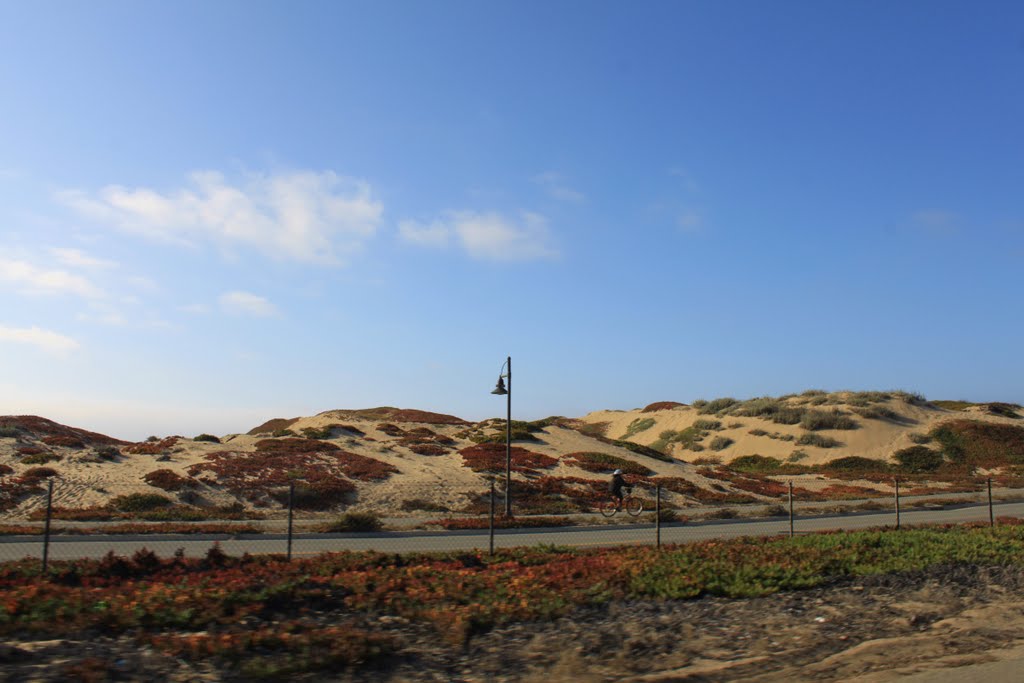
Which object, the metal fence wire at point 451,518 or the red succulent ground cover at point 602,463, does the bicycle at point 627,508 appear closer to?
the metal fence wire at point 451,518

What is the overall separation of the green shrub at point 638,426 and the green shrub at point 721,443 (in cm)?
1407

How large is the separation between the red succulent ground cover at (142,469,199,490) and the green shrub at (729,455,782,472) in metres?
46.0

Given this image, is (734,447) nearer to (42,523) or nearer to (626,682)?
(42,523)

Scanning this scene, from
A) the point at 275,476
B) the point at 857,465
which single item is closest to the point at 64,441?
the point at 275,476

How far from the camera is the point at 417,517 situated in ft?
85.2

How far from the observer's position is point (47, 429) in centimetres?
4041

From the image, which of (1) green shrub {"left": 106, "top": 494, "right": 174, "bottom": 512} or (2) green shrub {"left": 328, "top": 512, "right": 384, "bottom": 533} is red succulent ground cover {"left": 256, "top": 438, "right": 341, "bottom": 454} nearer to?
(1) green shrub {"left": 106, "top": 494, "right": 174, "bottom": 512}

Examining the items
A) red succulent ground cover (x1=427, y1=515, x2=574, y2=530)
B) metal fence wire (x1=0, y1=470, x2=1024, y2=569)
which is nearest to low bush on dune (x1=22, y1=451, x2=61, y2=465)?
metal fence wire (x1=0, y1=470, x2=1024, y2=569)

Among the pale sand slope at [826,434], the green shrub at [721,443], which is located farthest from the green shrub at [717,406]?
the green shrub at [721,443]

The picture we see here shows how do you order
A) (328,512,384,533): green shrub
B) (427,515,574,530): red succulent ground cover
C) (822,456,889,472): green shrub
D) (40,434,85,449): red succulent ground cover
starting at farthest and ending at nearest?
(822,456,889,472): green shrub < (40,434,85,449): red succulent ground cover < (427,515,574,530): red succulent ground cover < (328,512,384,533): green shrub

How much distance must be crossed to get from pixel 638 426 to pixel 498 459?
52344 millimetres

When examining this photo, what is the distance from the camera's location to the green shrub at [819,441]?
67.3 metres

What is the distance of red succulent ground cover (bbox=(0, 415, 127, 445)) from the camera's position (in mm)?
39125

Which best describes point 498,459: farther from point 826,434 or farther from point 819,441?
point 826,434
